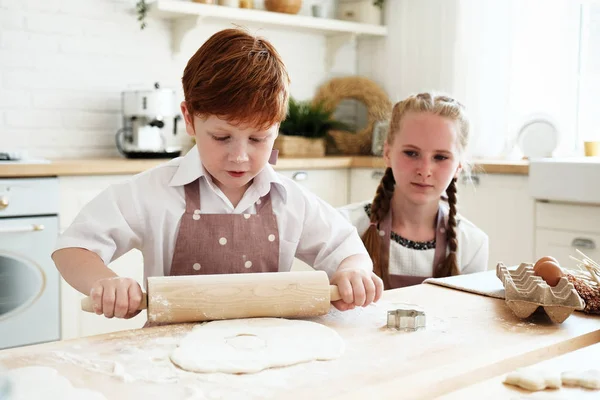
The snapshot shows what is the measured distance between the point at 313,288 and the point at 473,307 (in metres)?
0.26

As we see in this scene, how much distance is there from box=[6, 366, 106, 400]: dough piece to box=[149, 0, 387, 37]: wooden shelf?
247 centimetres

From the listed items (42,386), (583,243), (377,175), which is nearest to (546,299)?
(42,386)

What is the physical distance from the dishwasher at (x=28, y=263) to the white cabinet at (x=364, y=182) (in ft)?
4.77

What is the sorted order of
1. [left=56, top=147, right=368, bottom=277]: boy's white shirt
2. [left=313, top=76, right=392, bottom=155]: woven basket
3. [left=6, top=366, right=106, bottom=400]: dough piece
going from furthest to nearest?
[left=313, top=76, right=392, bottom=155]: woven basket < [left=56, top=147, right=368, bottom=277]: boy's white shirt < [left=6, top=366, right=106, bottom=400]: dough piece

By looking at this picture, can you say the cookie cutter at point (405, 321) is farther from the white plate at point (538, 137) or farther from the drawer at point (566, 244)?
the white plate at point (538, 137)

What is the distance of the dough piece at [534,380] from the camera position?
2.21ft

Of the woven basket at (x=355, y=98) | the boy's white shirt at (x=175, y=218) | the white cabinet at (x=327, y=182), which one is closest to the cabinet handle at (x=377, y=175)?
the white cabinet at (x=327, y=182)

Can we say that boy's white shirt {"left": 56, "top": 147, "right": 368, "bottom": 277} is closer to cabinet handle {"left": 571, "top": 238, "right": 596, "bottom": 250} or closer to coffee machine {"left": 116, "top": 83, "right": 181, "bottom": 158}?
cabinet handle {"left": 571, "top": 238, "right": 596, "bottom": 250}

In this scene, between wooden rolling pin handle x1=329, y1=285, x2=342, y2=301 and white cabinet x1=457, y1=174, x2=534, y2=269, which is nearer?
wooden rolling pin handle x1=329, y1=285, x2=342, y2=301

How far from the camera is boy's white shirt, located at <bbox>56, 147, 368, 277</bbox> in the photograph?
1.14m

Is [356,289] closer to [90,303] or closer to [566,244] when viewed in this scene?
[90,303]

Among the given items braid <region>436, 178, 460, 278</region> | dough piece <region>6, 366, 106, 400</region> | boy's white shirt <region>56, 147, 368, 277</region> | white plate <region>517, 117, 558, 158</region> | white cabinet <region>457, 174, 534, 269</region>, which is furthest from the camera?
white plate <region>517, 117, 558, 158</region>

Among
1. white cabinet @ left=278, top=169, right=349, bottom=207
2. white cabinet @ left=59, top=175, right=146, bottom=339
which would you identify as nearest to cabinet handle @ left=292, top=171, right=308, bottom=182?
white cabinet @ left=278, top=169, right=349, bottom=207

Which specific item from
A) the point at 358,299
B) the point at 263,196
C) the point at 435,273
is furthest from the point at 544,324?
the point at 435,273
